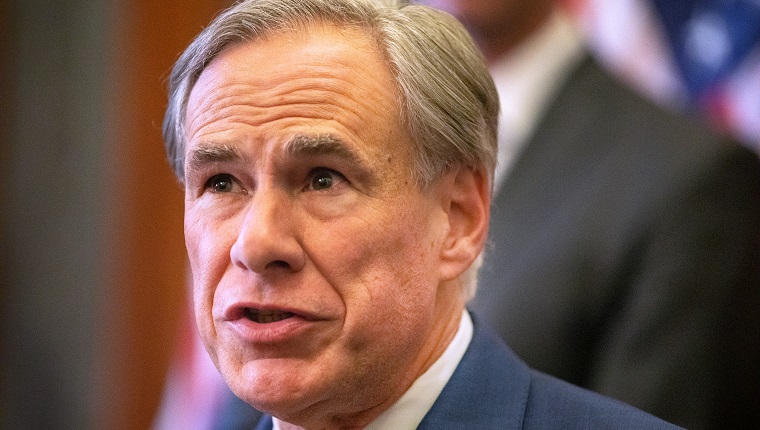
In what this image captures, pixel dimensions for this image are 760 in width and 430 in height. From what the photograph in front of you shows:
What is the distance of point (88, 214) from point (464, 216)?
3.18 metres

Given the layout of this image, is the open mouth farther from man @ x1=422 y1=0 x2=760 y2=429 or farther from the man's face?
man @ x1=422 y1=0 x2=760 y2=429

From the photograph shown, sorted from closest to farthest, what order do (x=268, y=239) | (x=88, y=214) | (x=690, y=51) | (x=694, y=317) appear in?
(x=268, y=239) → (x=694, y=317) → (x=690, y=51) → (x=88, y=214)

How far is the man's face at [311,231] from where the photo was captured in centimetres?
221

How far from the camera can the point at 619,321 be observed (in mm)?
3316

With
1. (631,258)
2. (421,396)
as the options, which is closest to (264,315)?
(421,396)

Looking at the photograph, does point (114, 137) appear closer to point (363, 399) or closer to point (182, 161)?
point (182, 161)

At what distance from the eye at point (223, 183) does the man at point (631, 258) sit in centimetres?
95

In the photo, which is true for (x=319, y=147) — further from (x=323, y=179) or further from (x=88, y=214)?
(x=88, y=214)

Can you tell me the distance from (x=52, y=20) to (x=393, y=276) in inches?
141

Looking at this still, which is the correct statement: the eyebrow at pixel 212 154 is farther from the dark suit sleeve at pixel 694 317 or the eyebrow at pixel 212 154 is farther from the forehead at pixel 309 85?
the dark suit sleeve at pixel 694 317

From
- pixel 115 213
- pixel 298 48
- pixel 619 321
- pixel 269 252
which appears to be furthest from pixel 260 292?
pixel 115 213

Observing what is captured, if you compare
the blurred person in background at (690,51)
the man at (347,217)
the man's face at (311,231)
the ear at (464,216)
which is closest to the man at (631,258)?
the blurred person in background at (690,51)

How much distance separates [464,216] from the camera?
2496mm

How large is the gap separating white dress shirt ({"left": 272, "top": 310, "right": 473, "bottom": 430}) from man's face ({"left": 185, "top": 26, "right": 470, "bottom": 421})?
0.03 meters
